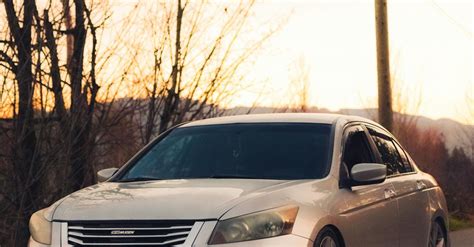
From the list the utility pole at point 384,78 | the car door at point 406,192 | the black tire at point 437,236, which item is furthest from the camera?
the utility pole at point 384,78

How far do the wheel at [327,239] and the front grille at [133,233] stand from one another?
937mm

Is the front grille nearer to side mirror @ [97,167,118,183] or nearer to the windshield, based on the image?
the windshield

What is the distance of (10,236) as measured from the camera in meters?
12.1

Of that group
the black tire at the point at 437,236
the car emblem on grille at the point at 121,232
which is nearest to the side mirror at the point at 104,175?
the car emblem on grille at the point at 121,232

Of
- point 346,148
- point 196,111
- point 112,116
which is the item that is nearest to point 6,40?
point 112,116

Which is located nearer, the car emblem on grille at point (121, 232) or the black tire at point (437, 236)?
the car emblem on grille at point (121, 232)

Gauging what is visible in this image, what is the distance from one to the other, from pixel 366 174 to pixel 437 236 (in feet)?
8.91

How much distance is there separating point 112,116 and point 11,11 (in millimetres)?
2259

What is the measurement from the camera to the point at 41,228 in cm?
701

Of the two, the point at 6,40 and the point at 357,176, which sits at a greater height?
the point at 6,40

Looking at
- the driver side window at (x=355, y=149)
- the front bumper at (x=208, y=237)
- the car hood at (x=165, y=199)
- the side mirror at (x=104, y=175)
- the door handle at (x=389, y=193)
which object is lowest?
the front bumper at (x=208, y=237)

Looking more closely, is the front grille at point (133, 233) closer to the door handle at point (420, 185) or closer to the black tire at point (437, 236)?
the door handle at point (420, 185)

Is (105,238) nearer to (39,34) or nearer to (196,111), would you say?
(39,34)

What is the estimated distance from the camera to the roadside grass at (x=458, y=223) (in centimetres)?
2471
